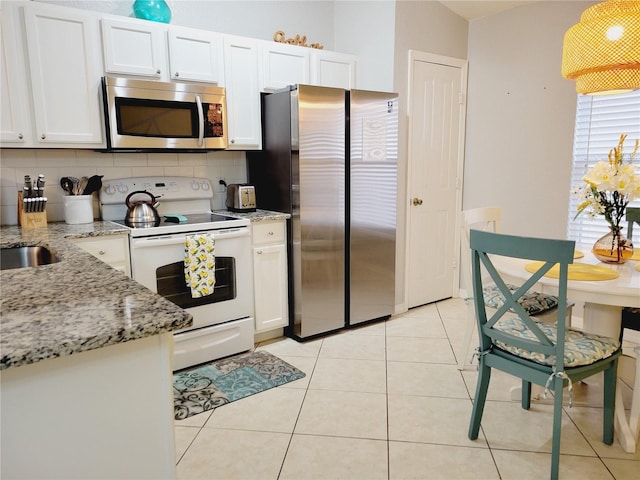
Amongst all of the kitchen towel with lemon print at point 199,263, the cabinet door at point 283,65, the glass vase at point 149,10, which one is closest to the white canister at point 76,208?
the kitchen towel with lemon print at point 199,263

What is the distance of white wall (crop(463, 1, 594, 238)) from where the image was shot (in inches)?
140

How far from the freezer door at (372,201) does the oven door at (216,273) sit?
824mm

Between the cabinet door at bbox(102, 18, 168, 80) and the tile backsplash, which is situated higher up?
the cabinet door at bbox(102, 18, 168, 80)

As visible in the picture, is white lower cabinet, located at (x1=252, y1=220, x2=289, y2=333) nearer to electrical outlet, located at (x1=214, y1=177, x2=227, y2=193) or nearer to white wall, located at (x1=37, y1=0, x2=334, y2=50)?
electrical outlet, located at (x1=214, y1=177, x2=227, y2=193)

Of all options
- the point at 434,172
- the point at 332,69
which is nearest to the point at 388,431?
the point at 434,172

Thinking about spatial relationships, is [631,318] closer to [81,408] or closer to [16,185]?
[81,408]

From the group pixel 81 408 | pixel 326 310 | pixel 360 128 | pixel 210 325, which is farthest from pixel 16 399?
pixel 360 128

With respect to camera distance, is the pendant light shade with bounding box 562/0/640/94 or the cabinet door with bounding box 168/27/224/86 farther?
the cabinet door with bounding box 168/27/224/86

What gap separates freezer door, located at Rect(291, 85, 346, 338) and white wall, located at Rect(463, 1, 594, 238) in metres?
1.53

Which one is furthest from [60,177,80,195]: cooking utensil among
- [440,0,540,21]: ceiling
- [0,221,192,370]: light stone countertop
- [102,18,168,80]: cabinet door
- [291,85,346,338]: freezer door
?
[440,0,540,21]: ceiling

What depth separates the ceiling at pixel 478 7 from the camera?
3667 mm

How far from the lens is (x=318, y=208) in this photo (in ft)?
10.5

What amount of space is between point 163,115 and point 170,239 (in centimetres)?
79

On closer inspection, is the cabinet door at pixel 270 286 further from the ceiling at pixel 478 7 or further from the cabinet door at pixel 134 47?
the ceiling at pixel 478 7
